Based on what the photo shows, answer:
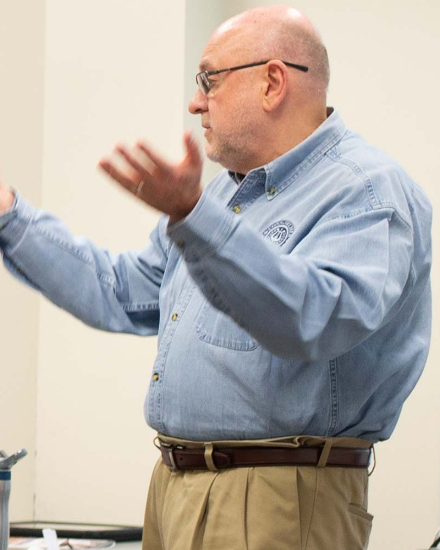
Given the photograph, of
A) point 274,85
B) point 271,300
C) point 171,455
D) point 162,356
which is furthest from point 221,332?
point 274,85

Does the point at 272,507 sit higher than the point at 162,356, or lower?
lower

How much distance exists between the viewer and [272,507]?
1.66 meters

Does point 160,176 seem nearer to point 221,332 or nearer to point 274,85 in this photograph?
point 221,332

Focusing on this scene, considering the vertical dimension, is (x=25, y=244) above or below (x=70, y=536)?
above

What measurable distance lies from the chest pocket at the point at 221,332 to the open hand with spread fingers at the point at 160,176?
0.40m

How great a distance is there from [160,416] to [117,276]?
0.39 metres

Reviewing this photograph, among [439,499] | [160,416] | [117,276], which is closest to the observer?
[160,416]

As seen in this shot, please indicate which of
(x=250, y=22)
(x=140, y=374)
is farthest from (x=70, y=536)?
(x=250, y=22)

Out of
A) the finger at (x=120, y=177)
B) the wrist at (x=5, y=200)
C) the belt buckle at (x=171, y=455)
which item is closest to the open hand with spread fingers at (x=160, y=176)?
the finger at (x=120, y=177)

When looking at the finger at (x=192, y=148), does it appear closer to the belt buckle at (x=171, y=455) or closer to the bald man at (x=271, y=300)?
the bald man at (x=271, y=300)

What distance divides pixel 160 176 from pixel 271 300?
23 centimetres

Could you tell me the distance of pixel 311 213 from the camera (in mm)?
1634

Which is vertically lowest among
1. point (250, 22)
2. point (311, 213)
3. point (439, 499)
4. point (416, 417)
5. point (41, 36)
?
point (439, 499)

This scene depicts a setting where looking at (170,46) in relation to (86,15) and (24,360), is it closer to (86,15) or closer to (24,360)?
(86,15)
